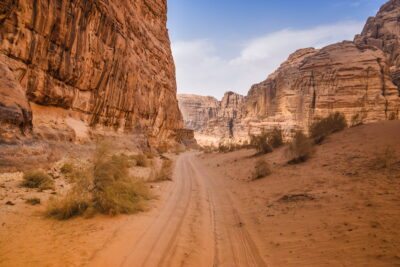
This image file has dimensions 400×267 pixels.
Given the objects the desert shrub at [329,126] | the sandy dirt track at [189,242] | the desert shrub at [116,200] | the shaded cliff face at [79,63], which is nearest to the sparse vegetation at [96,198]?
the desert shrub at [116,200]

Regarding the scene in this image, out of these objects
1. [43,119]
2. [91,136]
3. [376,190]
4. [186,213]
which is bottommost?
[186,213]

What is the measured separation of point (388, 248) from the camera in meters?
2.97

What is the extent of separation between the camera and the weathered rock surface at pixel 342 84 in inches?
1554

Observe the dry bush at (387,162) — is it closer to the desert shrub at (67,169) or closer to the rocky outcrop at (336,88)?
the desert shrub at (67,169)

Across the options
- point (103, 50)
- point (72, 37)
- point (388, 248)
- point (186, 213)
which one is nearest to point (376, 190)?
point (388, 248)

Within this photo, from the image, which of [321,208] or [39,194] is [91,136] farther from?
[321,208]

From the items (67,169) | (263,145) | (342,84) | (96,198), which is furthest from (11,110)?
(342,84)

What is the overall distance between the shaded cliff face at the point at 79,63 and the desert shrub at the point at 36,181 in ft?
11.1

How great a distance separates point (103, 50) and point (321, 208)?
17.2 meters

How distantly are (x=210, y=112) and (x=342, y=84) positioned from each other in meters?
105

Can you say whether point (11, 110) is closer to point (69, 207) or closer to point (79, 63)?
point (69, 207)

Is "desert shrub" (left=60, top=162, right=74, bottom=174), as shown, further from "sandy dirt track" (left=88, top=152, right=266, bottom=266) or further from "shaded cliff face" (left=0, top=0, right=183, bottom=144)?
"sandy dirt track" (left=88, top=152, right=266, bottom=266)

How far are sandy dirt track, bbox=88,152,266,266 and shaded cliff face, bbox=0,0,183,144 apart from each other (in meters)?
7.99

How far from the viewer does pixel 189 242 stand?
13.1 ft
